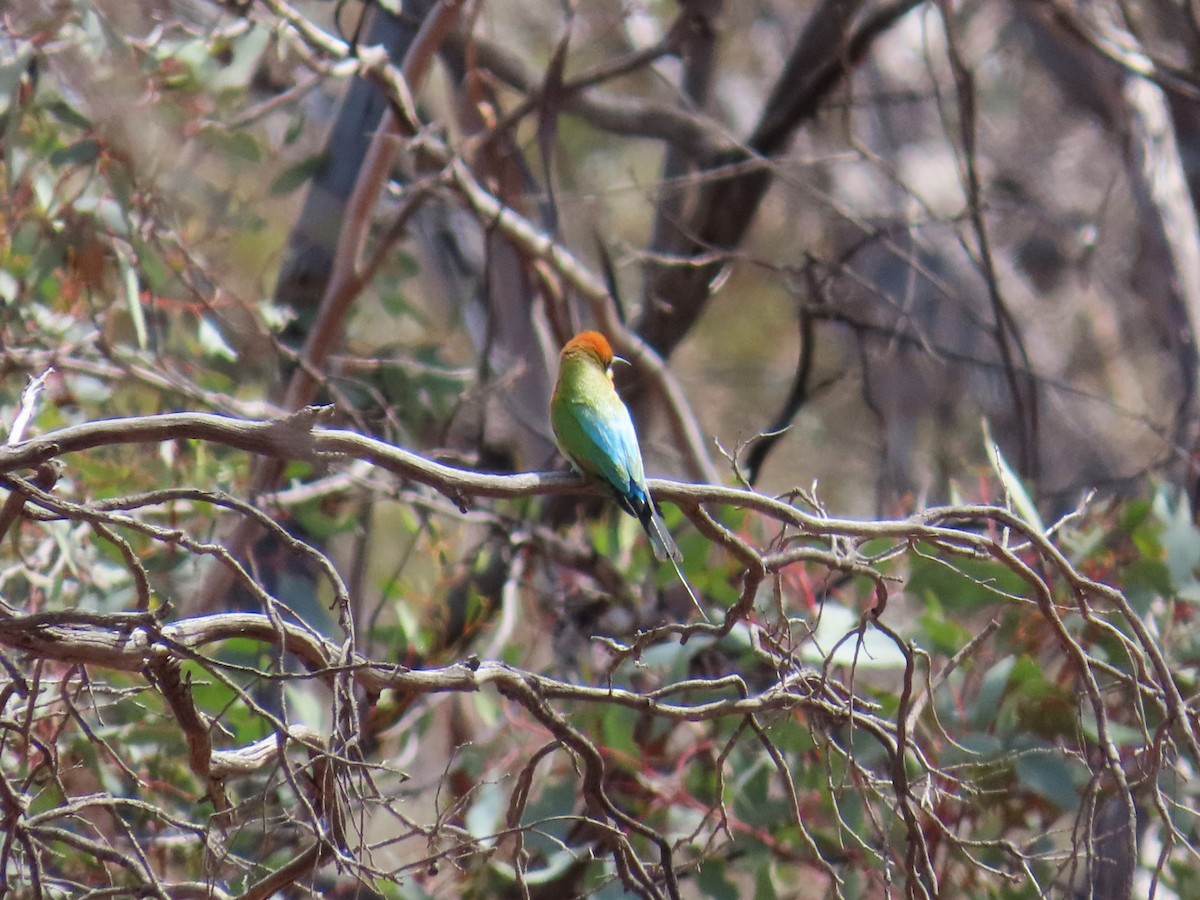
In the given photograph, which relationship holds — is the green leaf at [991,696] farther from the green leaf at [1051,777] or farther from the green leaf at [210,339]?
the green leaf at [210,339]

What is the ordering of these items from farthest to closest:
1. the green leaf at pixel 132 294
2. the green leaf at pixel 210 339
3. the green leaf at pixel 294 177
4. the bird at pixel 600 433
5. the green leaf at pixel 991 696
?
the green leaf at pixel 294 177
the green leaf at pixel 210 339
the green leaf at pixel 132 294
the green leaf at pixel 991 696
the bird at pixel 600 433

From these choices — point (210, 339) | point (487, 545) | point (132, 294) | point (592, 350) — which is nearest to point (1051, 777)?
point (592, 350)

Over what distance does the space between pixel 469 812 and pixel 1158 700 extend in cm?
215

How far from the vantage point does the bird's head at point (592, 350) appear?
3986mm

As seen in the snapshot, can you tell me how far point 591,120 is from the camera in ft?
20.9

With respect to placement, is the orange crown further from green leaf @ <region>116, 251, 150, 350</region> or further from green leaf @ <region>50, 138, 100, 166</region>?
green leaf @ <region>50, 138, 100, 166</region>

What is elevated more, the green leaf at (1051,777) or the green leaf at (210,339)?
the green leaf at (210,339)

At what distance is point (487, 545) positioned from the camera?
5.05 m

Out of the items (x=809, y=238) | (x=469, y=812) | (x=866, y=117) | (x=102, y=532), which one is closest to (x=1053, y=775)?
(x=469, y=812)

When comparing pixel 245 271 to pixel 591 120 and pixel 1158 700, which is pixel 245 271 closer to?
pixel 591 120

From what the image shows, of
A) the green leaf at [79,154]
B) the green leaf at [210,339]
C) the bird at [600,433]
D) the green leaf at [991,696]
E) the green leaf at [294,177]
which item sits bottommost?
the green leaf at [991,696]

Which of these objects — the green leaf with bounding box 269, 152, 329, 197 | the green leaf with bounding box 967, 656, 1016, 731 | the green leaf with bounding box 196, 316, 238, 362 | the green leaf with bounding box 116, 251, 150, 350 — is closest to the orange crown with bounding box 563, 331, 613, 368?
the green leaf with bounding box 196, 316, 238, 362

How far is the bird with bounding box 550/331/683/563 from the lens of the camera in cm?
298

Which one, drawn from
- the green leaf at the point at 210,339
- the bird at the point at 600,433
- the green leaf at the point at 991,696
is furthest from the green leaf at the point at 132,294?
the green leaf at the point at 991,696
